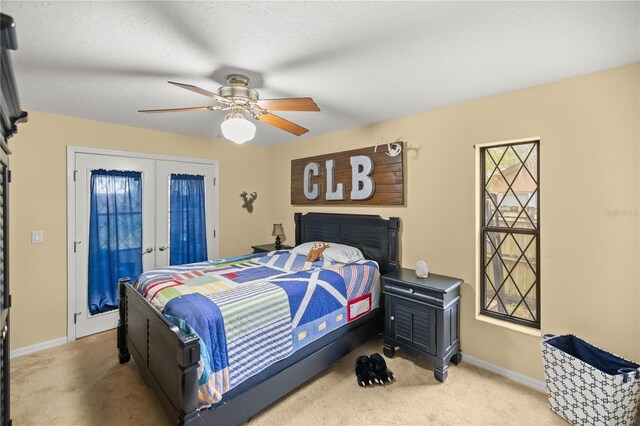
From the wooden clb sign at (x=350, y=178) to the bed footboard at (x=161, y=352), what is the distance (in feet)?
7.78

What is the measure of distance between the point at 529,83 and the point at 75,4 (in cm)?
291

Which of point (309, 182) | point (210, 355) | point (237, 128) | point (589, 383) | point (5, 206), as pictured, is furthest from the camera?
point (309, 182)

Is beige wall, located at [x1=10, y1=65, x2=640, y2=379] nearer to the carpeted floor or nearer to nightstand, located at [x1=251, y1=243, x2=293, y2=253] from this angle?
the carpeted floor

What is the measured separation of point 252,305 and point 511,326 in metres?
Result: 2.17

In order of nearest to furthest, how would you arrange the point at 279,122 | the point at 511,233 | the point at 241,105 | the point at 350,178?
1. the point at 241,105
2. the point at 279,122
3. the point at 511,233
4. the point at 350,178

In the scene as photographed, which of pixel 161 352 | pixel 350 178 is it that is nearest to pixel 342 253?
pixel 350 178

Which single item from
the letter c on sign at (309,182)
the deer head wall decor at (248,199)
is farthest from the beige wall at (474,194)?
the deer head wall decor at (248,199)

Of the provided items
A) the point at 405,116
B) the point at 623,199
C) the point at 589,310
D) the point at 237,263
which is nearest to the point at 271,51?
the point at 405,116

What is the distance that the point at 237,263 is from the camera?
10.4 ft

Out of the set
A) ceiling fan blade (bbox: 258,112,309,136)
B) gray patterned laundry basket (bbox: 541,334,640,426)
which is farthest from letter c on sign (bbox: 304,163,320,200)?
gray patterned laundry basket (bbox: 541,334,640,426)

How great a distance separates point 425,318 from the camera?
99.2 inches

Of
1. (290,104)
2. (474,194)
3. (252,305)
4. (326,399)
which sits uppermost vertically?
(290,104)

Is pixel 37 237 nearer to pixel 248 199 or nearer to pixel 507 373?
pixel 248 199

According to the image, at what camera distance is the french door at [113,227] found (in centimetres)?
318
